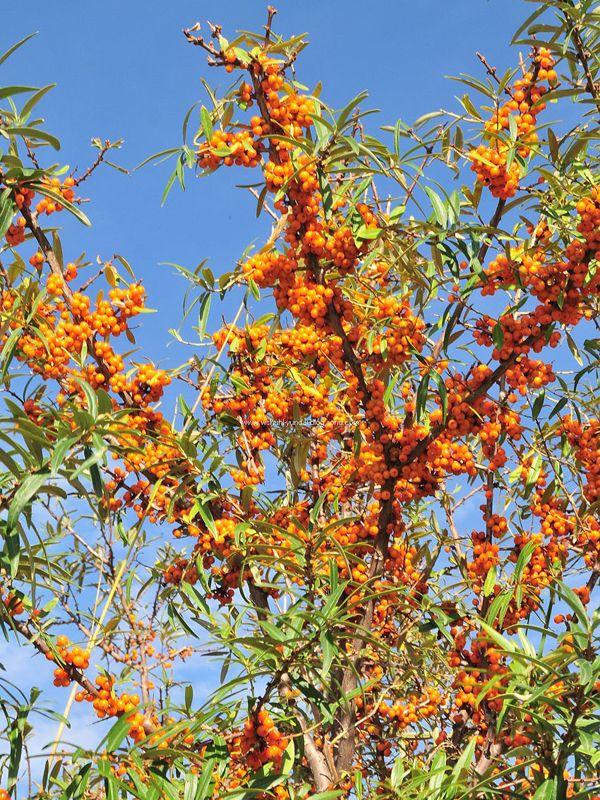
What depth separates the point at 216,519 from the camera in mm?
2709

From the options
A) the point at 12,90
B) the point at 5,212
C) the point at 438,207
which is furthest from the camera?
the point at 438,207

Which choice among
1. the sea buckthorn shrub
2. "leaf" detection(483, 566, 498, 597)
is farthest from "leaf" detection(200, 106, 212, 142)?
"leaf" detection(483, 566, 498, 597)

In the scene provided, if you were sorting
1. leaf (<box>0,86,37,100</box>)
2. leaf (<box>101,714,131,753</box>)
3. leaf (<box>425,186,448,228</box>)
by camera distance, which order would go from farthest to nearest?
leaf (<box>425,186,448,228</box>) → leaf (<box>101,714,131,753</box>) → leaf (<box>0,86,37,100</box>)

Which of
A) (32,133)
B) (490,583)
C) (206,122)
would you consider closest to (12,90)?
(32,133)

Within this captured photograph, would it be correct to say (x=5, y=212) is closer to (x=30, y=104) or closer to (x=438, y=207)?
(x=30, y=104)

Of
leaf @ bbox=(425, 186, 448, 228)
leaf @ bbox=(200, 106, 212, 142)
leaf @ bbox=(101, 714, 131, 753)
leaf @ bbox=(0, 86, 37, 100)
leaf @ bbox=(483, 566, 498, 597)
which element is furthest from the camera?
leaf @ bbox=(483, 566, 498, 597)

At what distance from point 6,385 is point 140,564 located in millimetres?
765

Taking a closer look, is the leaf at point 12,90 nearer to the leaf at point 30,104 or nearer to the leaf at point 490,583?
the leaf at point 30,104

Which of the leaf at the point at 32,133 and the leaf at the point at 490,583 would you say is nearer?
the leaf at the point at 32,133

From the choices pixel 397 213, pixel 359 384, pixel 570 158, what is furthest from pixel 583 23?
Result: pixel 359 384

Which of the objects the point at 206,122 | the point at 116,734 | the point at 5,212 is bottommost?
the point at 116,734

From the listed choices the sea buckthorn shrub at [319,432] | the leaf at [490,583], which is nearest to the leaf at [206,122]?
the sea buckthorn shrub at [319,432]

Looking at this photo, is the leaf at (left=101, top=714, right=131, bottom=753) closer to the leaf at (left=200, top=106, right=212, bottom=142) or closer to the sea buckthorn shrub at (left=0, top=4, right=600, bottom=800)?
the sea buckthorn shrub at (left=0, top=4, right=600, bottom=800)

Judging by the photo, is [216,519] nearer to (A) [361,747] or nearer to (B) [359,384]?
(B) [359,384]
